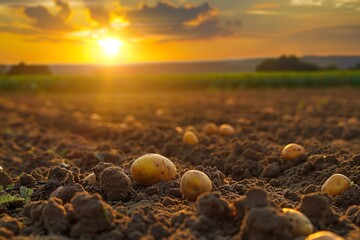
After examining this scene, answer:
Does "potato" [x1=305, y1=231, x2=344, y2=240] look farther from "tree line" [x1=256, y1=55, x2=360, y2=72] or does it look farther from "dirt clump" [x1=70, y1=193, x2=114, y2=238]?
"tree line" [x1=256, y1=55, x2=360, y2=72]

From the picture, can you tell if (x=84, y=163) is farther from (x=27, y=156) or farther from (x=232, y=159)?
(x=232, y=159)

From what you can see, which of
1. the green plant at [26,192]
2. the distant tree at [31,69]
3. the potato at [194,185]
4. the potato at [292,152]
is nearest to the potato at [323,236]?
the potato at [194,185]

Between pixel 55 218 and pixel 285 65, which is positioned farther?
pixel 285 65

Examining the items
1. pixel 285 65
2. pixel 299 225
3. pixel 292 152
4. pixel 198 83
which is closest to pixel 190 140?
pixel 292 152

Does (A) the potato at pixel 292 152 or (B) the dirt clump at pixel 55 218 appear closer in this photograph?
(B) the dirt clump at pixel 55 218

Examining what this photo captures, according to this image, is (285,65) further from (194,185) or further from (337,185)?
(194,185)

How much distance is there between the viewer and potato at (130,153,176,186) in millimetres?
4793

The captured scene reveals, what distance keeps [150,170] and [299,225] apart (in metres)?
1.65

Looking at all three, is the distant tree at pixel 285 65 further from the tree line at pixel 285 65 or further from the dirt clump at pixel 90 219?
the dirt clump at pixel 90 219

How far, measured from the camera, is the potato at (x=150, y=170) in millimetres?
4793

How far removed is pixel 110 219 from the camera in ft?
11.9

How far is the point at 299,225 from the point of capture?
348 cm

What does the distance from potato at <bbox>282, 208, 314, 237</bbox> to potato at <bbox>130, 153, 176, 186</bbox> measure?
5.05 feet

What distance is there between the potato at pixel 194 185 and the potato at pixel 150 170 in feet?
1.43
